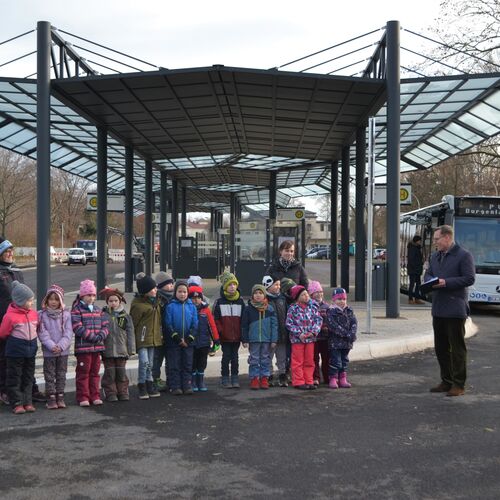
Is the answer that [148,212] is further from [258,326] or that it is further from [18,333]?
[18,333]

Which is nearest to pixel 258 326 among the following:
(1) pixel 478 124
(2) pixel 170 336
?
(2) pixel 170 336

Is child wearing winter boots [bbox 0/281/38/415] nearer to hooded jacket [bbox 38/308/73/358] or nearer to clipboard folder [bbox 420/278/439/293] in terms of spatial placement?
hooded jacket [bbox 38/308/73/358]

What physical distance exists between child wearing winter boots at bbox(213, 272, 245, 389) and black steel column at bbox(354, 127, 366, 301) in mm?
9674

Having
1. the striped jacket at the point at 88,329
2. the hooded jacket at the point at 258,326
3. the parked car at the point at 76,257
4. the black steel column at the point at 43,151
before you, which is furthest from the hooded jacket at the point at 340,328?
the parked car at the point at 76,257

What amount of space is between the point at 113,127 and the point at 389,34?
319 inches

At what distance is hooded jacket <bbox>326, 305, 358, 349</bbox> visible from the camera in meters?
7.29

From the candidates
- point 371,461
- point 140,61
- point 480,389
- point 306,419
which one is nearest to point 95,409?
point 306,419

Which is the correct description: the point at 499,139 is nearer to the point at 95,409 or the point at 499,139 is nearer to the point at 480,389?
the point at 480,389

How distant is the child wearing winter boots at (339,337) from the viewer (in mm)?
7297

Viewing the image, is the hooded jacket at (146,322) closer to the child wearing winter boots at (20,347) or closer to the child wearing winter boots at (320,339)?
the child wearing winter boots at (20,347)

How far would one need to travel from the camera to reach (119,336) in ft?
21.9

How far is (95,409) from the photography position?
6.33 metres

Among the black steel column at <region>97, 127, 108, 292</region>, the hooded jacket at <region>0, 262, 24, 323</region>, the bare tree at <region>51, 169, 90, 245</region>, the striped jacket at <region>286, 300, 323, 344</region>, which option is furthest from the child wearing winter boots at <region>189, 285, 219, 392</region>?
the bare tree at <region>51, 169, 90, 245</region>

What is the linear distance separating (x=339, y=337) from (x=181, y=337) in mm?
1889
